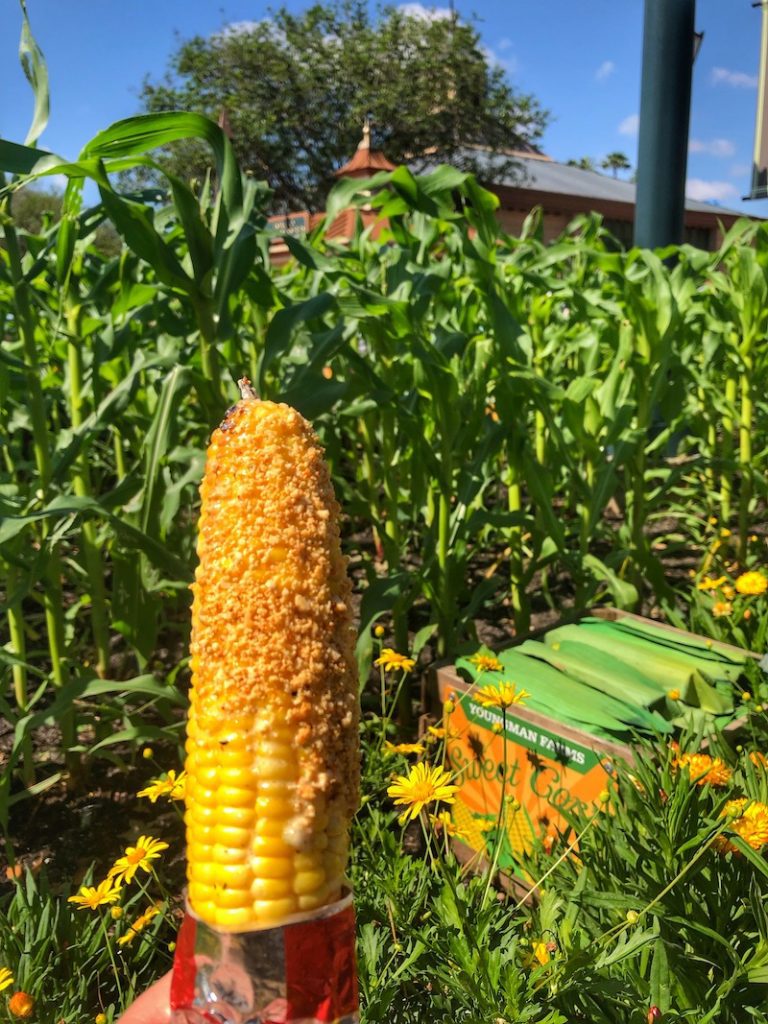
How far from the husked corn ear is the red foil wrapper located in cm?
2

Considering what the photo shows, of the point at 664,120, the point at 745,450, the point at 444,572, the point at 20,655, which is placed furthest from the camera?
the point at 664,120

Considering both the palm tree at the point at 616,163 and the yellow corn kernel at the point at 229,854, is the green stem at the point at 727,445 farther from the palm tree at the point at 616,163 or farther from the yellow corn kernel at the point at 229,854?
the palm tree at the point at 616,163

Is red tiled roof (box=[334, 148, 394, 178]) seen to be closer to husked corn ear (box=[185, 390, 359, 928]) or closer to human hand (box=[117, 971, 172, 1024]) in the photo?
husked corn ear (box=[185, 390, 359, 928])

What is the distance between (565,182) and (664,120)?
32269 mm

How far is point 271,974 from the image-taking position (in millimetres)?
621

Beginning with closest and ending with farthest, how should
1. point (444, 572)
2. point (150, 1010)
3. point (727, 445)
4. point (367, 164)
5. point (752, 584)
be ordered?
point (150, 1010), point (752, 584), point (444, 572), point (727, 445), point (367, 164)

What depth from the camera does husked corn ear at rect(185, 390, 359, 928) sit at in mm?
644

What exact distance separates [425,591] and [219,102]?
32471 millimetres

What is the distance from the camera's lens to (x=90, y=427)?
224 cm

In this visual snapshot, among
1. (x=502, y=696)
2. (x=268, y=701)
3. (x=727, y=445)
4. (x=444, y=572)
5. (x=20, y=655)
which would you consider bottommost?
(x=20, y=655)

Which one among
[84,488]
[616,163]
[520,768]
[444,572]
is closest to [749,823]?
[520,768]

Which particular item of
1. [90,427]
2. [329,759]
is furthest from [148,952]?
[90,427]

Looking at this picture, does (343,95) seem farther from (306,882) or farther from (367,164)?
(306,882)

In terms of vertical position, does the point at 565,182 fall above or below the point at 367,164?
above
